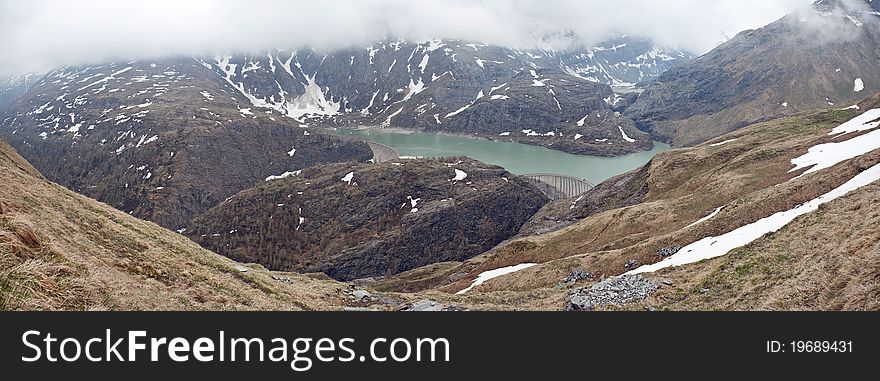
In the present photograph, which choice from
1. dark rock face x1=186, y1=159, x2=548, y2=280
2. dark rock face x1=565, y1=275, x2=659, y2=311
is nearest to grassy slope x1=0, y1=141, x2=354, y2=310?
dark rock face x1=565, y1=275, x2=659, y2=311

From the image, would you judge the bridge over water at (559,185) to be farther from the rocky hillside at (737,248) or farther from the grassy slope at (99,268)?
the grassy slope at (99,268)

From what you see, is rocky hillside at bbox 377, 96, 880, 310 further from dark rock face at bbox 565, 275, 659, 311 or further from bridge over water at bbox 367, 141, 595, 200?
bridge over water at bbox 367, 141, 595, 200

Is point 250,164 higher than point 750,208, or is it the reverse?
point 750,208

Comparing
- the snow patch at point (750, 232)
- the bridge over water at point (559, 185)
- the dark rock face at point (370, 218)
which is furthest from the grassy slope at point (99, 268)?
the bridge over water at point (559, 185)

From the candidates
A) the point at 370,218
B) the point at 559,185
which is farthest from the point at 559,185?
the point at 370,218

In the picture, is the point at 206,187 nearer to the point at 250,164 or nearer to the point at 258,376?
the point at 250,164

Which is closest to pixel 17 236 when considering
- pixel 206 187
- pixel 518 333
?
pixel 518 333
